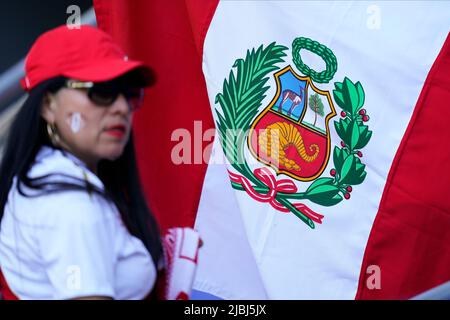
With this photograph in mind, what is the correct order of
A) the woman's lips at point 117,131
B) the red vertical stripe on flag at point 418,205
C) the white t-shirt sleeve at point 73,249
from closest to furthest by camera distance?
the white t-shirt sleeve at point 73,249
the woman's lips at point 117,131
the red vertical stripe on flag at point 418,205

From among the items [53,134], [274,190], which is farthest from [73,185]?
[274,190]

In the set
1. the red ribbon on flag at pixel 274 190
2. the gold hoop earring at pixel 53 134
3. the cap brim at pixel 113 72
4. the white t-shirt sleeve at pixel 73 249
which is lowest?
the red ribbon on flag at pixel 274 190

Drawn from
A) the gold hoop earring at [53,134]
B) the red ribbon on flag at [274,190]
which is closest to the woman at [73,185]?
the gold hoop earring at [53,134]

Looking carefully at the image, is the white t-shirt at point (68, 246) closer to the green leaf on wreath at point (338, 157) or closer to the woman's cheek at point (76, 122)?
the woman's cheek at point (76, 122)

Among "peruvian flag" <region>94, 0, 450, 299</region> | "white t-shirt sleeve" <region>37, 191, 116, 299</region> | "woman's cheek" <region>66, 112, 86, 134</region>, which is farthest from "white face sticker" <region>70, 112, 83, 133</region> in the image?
"peruvian flag" <region>94, 0, 450, 299</region>

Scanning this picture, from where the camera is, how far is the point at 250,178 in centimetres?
249

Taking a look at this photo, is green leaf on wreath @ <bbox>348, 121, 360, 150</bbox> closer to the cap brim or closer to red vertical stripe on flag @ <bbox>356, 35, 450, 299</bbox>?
red vertical stripe on flag @ <bbox>356, 35, 450, 299</bbox>

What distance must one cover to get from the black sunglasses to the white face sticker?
0.04 metres

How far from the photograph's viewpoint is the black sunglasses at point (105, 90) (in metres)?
1.40

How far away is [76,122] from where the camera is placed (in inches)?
56.0

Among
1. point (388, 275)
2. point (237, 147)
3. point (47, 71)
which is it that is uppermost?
point (47, 71)
